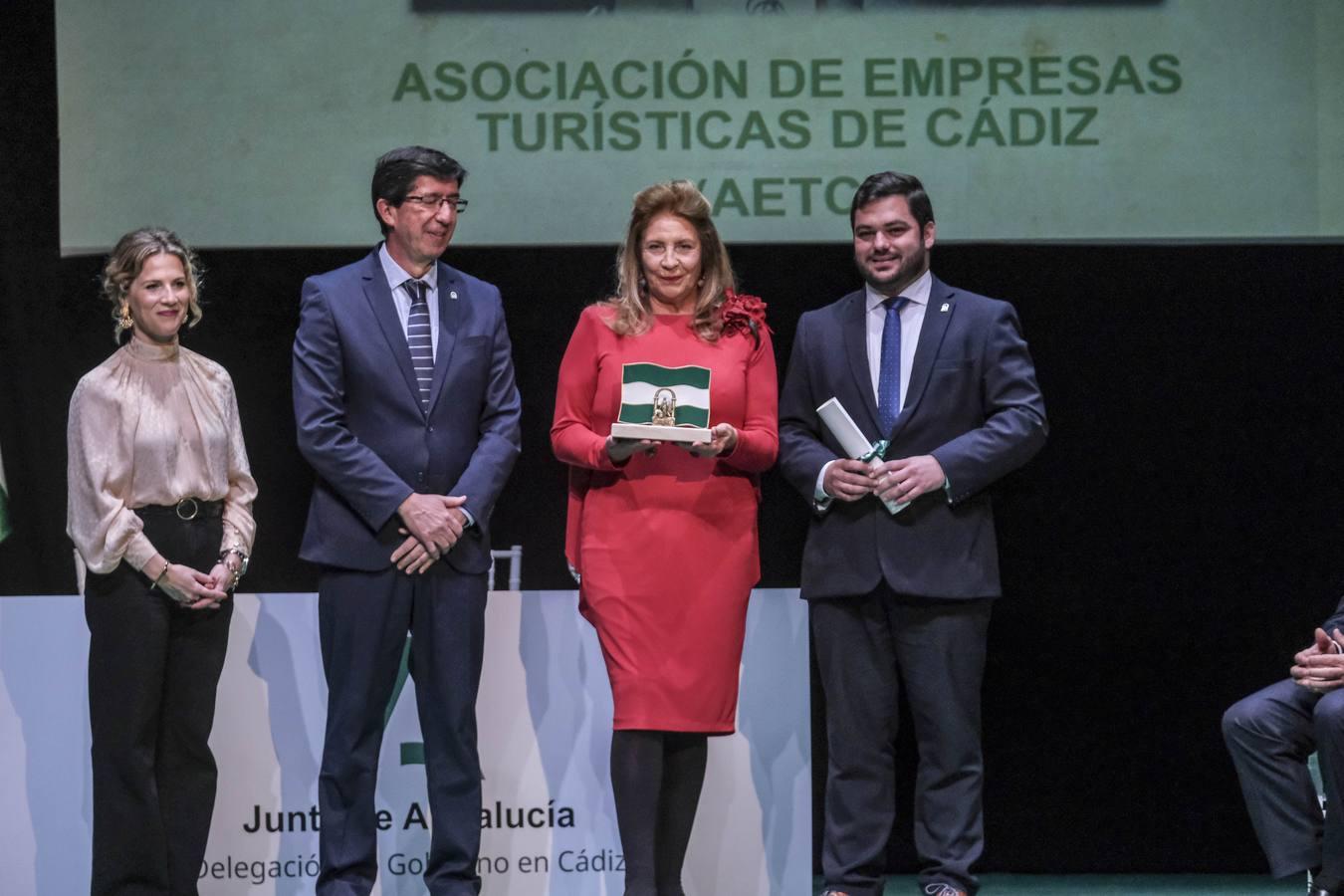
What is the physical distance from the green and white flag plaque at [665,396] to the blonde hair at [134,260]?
3.61 feet

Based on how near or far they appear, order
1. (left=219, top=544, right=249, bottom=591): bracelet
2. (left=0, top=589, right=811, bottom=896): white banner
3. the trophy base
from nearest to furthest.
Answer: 1. the trophy base
2. (left=219, top=544, right=249, bottom=591): bracelet
3. (left=0, top=589, right=811, bottom=896): white banner

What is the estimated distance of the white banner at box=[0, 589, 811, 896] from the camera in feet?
13.7

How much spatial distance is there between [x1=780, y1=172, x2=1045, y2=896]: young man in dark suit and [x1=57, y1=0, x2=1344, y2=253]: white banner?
3.31ft

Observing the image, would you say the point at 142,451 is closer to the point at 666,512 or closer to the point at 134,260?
the point at 134,260

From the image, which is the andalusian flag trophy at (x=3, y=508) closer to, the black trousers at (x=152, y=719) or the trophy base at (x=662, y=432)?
the black trousers at (x=152, y=719)

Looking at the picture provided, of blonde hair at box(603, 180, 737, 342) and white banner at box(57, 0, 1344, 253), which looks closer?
blonde hair at box(603, 180, 737, 342)

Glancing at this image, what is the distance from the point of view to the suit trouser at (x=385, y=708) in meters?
3.77

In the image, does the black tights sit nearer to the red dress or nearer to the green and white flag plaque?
the red dress

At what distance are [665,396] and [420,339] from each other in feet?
2.19

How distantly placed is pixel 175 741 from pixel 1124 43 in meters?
3.40

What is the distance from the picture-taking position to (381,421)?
3.88 metres

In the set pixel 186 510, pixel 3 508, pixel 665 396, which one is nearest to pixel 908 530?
pixel 665 396

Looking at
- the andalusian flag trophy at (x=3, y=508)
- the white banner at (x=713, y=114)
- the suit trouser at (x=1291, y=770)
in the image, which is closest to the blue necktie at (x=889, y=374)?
the white banner at (x=713, y=114)

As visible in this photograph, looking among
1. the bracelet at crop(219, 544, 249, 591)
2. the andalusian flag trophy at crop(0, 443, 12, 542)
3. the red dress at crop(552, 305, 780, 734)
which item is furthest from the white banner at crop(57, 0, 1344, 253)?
the bracelet at crop(219, 544, 249, 591)
